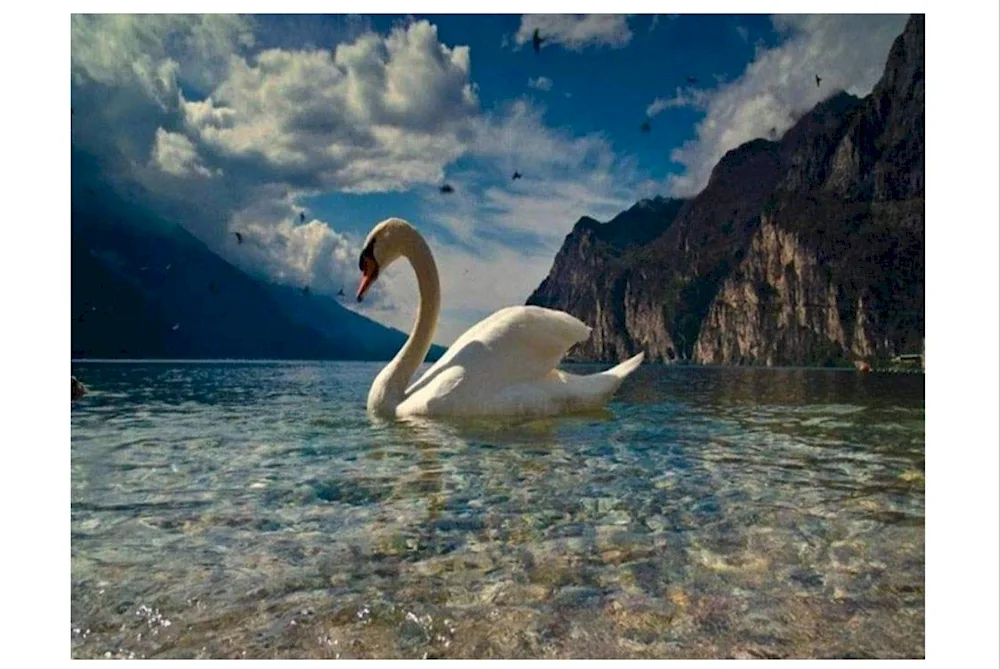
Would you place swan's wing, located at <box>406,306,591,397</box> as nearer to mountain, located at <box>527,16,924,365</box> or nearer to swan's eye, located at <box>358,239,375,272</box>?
swan's eye, located at <box>358,239,375,272</box>

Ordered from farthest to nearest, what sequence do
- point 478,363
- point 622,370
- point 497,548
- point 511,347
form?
1. point 622,370
2. point 511,347
3. point 478,363
4. point 497,548

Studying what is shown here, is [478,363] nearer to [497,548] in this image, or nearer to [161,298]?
[497,548]

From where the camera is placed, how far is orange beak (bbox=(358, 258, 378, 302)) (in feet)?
30.3

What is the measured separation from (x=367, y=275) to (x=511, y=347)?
7.16 feet

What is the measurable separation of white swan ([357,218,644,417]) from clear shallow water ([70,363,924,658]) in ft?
3.45

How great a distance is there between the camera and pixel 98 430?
27.7ft

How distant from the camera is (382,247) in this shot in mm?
9648

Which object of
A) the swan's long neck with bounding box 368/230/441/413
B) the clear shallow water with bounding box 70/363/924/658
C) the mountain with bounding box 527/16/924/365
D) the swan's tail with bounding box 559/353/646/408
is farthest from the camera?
the mountain with bounding box 527/16/924/365

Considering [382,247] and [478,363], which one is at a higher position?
[382,247]

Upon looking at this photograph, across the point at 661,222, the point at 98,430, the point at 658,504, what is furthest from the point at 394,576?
the point at 661,222

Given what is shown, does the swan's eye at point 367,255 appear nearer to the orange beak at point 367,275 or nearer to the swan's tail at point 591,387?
Result: the orange beak at point 367,275

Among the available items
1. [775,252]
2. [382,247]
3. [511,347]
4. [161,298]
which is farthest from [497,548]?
[775,252]

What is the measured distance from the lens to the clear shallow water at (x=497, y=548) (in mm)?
2779

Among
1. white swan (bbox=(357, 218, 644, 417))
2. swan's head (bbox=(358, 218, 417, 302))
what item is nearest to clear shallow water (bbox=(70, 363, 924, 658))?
white swan (bbox=(357, 218, 644, 417))
